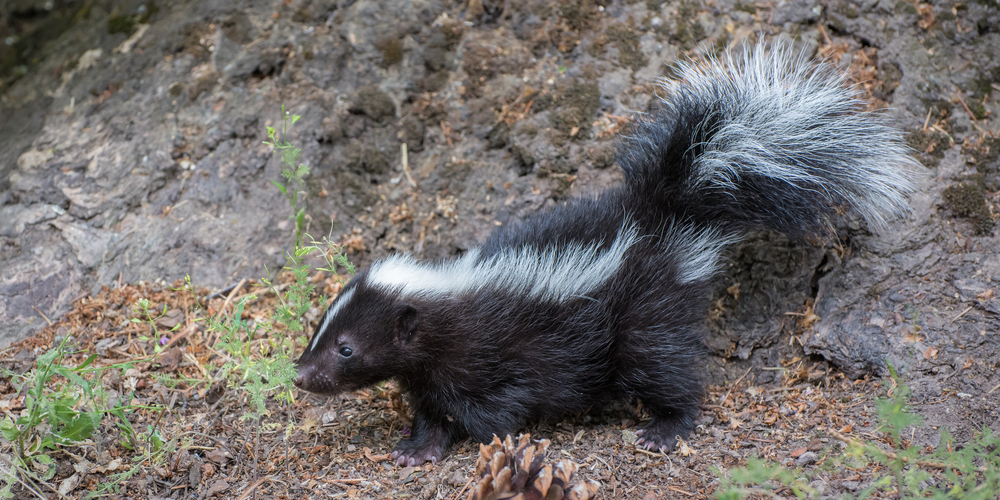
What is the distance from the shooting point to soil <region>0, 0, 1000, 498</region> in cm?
378

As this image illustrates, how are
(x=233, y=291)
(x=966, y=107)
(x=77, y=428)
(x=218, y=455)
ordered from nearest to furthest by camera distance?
1. (x=77, y=428)
2. (x=218, y=455)
3. (x=966, y=107)
4. (x=233, y=291)

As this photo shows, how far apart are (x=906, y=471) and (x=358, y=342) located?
2845 millimetres

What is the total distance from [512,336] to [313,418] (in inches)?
53.2

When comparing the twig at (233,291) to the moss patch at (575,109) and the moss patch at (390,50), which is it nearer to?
the moss patch at (390,50)

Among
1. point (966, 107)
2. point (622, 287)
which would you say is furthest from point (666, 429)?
point (966, 107)

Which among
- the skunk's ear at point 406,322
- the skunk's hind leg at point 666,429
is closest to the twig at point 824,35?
the skunk's hind leg at point 666,429

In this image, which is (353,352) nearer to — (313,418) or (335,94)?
(313,418)

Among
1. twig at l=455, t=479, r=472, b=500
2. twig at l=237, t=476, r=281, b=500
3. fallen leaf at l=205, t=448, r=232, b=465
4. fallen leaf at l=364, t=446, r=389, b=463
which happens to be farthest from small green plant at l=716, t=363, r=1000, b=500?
fallen leaf at l=205, t=448, r=232, b=465

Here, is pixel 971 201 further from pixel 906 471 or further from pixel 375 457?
pixel 375 457

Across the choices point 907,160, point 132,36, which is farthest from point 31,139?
point 907,160

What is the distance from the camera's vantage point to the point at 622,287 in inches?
159

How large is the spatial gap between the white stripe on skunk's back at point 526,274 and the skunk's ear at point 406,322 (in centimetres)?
13

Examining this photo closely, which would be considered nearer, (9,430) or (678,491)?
(9,430)

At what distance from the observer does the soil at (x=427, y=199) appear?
3.78m
